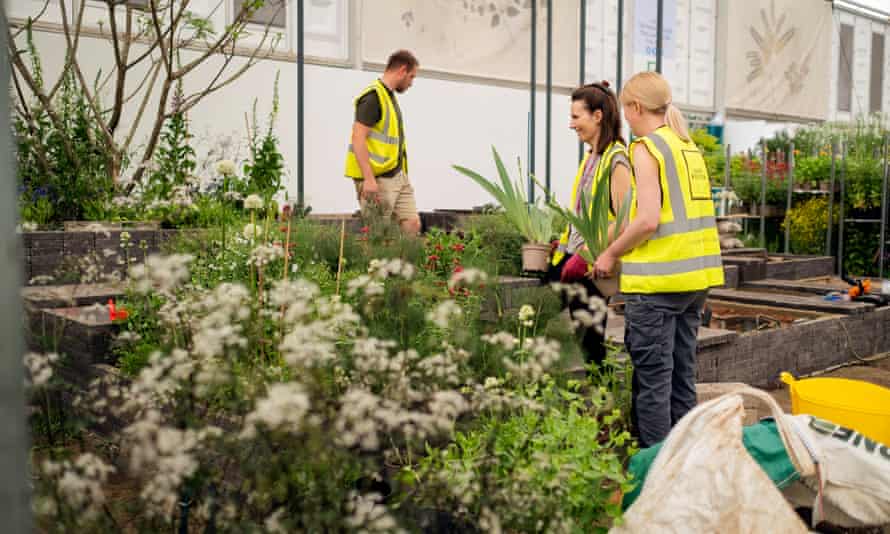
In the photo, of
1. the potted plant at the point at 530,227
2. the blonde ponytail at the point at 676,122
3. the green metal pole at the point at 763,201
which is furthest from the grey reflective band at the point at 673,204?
the green metal pole at the point at 763,201

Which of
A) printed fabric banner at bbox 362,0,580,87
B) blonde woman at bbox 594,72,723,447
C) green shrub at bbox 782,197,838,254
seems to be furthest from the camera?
printed fabric banner at bbox 362,0,580,87

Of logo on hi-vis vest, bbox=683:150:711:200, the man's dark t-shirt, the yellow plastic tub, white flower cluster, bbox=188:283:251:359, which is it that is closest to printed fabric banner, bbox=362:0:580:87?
the man's dark t-shirt

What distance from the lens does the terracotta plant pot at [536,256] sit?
452cm

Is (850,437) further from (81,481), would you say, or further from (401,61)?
(401,61)

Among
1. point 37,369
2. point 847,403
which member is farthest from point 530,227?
point 37,369

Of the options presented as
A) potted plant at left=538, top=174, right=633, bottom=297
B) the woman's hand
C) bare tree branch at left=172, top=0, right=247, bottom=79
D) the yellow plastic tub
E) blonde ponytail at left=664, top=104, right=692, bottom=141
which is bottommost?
the yellow plastic tub

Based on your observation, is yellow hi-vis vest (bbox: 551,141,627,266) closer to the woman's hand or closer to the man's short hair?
the woman's hand

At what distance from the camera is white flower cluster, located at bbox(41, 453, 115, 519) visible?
1240 mm

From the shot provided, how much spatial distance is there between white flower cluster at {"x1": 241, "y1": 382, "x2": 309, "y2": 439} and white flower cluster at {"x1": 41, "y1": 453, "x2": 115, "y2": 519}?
0.22m

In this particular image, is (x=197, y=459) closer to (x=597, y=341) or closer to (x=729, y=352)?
(x=597, y=341)

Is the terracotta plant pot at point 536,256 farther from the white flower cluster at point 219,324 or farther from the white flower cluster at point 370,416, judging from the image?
the white flower cluster at point 370,416

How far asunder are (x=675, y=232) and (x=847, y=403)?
0.76 metres

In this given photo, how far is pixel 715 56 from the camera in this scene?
50.6 feet

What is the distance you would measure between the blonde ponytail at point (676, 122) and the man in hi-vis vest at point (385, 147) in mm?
2224
